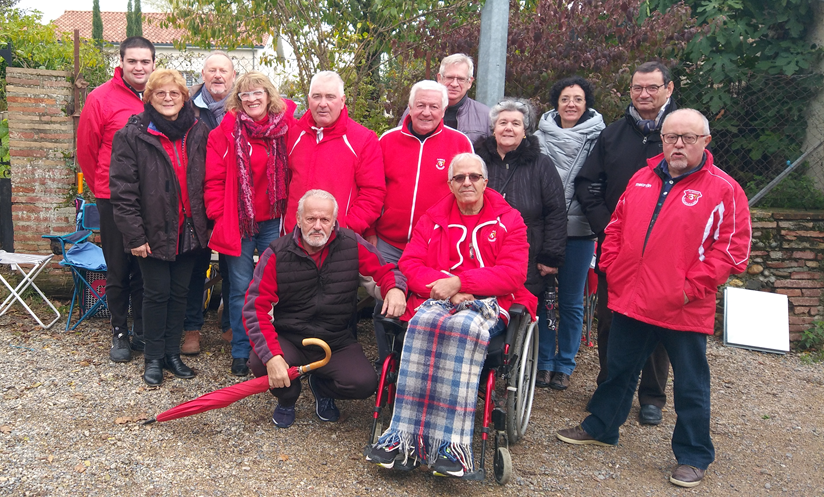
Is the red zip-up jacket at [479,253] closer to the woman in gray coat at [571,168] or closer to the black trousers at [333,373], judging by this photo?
the black trousers at [333,373]

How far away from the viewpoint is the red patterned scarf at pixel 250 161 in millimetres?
3902

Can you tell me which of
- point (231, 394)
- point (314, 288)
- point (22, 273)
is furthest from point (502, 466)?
point (22, 273)

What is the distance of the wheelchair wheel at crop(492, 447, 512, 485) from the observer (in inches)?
123

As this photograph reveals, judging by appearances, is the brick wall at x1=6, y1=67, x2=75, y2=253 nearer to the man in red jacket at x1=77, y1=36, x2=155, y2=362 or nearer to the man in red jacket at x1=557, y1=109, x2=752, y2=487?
the man in red jacket at x1=77, y1=36, x2=155, y2=362

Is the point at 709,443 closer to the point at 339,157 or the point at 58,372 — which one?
the point at 339,157

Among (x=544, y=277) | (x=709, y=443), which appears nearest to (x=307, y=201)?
(x=544, y=277)

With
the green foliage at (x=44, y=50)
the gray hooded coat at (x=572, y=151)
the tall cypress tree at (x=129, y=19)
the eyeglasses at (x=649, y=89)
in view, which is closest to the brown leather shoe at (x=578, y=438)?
the gray hooded coat at (x=572, y=151)

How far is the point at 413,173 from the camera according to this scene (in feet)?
12.8

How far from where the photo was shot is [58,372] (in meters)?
4.29

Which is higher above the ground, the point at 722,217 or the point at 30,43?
the point at 30,43

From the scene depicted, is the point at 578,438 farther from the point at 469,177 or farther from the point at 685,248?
the point at 469,177

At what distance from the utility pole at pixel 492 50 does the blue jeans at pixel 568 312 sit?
132 centimetres

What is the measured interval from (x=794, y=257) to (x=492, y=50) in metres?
3.27

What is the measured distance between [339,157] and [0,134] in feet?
14.6
